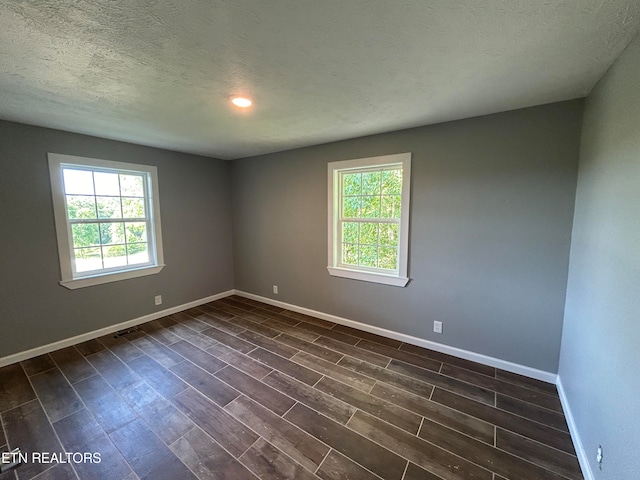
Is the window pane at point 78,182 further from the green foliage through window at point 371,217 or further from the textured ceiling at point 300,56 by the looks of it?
the green foliage through window at point 371,217

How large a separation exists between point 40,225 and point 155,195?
1.18m

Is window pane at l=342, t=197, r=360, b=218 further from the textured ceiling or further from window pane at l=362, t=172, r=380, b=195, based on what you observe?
the textured ceiling

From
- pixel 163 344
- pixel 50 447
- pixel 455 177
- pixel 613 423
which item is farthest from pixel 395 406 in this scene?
pixel 163 344

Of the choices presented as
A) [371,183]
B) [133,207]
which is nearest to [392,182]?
[371,183]

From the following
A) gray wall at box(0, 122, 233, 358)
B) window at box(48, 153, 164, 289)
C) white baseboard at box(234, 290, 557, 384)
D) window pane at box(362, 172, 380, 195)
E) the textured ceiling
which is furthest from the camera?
window pane at box(362, 172, 380, 195)

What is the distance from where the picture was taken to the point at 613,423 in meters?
1.22

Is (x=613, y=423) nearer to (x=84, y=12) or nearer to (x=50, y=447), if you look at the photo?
(x=84, y=12)

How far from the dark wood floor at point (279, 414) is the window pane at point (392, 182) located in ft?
5.79

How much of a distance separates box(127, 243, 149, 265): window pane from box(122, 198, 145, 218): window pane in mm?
402

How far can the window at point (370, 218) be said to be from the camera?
114 inches

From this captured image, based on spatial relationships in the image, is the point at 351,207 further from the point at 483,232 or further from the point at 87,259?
the point at 87,259

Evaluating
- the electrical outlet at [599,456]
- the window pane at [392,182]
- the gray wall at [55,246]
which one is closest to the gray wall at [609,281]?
the electrical outlet at [599,456]

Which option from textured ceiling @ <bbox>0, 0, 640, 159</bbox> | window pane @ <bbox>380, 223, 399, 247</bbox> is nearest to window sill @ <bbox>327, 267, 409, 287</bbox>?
window pane @ <bbox>380, 223, 399, 247</bbox>

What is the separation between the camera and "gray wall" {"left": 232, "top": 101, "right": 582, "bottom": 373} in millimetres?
2145
